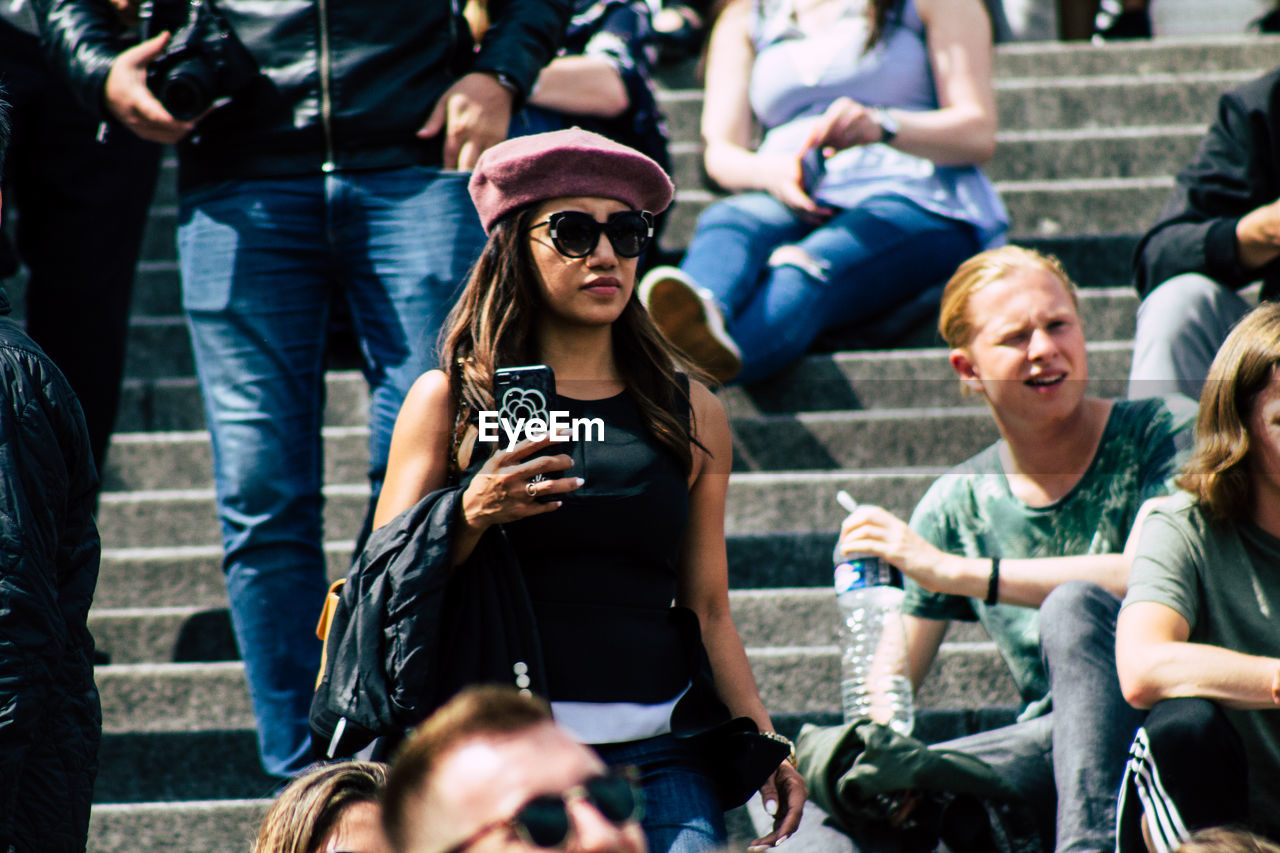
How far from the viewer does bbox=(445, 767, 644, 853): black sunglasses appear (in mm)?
1293

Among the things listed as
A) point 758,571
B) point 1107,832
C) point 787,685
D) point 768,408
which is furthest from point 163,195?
point 1107,832

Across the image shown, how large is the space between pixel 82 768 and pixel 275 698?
1.05 metres

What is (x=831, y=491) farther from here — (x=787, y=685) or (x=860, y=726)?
(x=860, y=726)

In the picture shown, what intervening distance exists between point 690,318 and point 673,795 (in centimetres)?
210

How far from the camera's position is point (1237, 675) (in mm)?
2812

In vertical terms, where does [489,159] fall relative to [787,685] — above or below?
above

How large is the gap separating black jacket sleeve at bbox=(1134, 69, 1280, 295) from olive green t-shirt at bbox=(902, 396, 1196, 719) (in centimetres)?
75

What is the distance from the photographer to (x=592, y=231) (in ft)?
9.34

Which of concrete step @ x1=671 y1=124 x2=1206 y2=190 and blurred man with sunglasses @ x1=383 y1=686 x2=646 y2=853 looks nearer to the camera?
blurred man with sunglasses @ x1=383 y1=686 x2=646 y2=853

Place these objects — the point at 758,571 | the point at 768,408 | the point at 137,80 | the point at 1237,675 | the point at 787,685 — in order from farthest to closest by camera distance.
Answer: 1. the point at 768,408
2. the point at 758,571
3. the point at 787,685
4. the point at 137,80
5. the point at 1237,675

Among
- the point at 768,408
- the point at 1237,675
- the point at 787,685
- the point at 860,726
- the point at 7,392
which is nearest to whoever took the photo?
the point at 7,392

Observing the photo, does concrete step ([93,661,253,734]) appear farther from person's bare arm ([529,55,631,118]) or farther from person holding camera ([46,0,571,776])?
person's bare arm ([529,55,631,118])

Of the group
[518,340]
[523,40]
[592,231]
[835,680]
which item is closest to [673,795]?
[518,340]

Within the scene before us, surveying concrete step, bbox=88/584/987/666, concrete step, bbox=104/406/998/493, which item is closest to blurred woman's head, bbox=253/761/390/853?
concrete step, bbox=88/584/987/666
